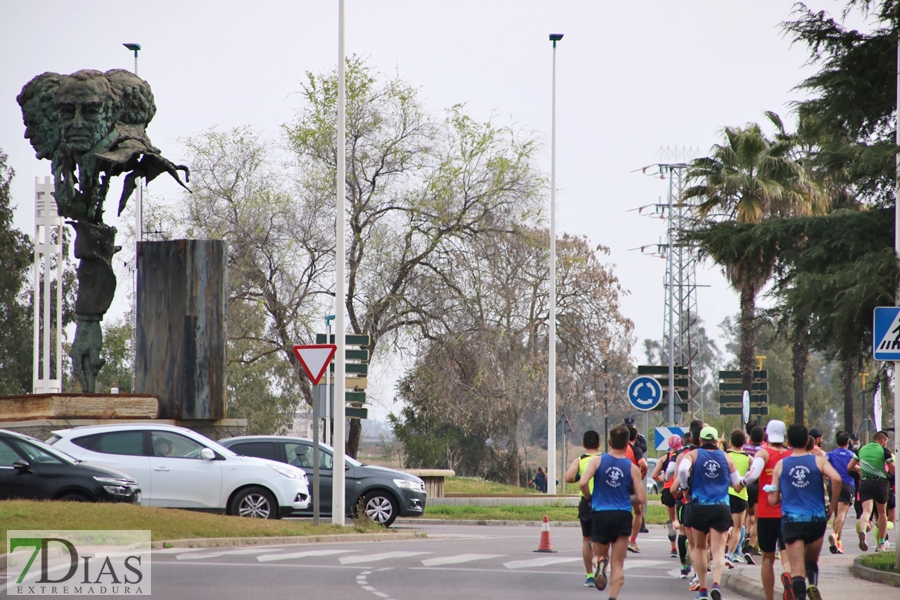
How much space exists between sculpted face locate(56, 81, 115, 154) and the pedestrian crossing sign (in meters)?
15.3

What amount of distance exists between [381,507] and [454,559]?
18.7 feet

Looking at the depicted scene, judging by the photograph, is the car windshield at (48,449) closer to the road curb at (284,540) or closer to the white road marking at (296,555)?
the road curb at (284,540)

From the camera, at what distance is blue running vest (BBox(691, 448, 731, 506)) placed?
12.2 m

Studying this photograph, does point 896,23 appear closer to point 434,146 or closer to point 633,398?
point 633,398

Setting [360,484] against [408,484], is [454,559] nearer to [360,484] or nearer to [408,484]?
[408,484]

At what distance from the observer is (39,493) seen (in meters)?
17.7

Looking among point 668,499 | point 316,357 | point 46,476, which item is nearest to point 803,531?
point 668,499

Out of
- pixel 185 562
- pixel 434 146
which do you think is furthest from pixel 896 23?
pixel 434 146

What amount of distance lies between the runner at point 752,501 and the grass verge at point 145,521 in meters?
5.89

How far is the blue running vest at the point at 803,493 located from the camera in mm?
10750

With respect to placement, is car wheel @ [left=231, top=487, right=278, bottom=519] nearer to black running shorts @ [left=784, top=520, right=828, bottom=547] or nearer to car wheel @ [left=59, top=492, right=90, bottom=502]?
car wheel @ [left=59, top=492, right=90, bottom=502]

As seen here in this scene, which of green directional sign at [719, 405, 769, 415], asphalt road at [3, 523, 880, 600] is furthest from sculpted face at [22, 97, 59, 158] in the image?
green directional sign at [719, 405, 769, 415]

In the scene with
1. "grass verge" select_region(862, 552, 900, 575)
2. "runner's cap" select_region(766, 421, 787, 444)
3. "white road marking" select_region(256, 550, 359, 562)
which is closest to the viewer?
"runner's cap" select_region(766, 421, 787, 444)

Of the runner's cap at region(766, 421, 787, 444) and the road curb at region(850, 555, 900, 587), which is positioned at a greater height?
the runner's cap at region(766, 421, 787, 444)
